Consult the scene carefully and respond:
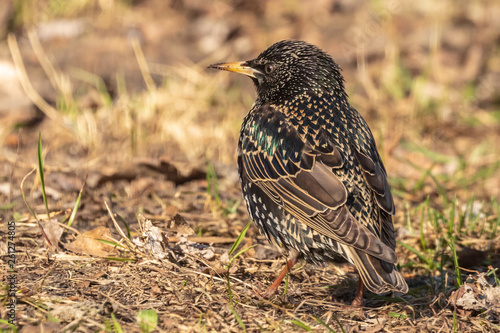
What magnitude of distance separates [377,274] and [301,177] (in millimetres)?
711

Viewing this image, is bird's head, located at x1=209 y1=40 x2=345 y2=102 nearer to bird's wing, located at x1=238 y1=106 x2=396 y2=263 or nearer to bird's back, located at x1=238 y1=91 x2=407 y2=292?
bird's back, located at x1=238 y1=91 x2=407 y2=292

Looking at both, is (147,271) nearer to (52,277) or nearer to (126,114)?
(52,277)

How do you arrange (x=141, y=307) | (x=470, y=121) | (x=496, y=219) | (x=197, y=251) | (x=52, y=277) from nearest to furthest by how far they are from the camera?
(x=141, y=307), (x=52, y=277), (x=197, y=251), (x=496, y=219), (x=470, y=121)

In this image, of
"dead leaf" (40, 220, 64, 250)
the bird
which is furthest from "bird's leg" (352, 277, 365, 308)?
"dead leaf" (40, 220, 64, 250)

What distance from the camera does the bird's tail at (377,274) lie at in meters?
3.49

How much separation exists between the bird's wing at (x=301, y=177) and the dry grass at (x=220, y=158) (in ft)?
1.52

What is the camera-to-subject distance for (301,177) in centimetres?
384

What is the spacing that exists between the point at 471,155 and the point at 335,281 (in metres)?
3.44

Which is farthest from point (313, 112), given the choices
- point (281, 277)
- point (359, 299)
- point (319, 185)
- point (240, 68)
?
point (359, 299)

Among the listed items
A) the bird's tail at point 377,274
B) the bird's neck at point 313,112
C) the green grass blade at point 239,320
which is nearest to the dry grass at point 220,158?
the green grass blade at point 239,320

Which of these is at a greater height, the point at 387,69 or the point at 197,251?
the point at 387,69

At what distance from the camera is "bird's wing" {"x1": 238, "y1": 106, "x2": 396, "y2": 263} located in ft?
11.8

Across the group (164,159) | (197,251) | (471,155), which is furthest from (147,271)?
(471,155)

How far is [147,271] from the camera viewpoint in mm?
3793
